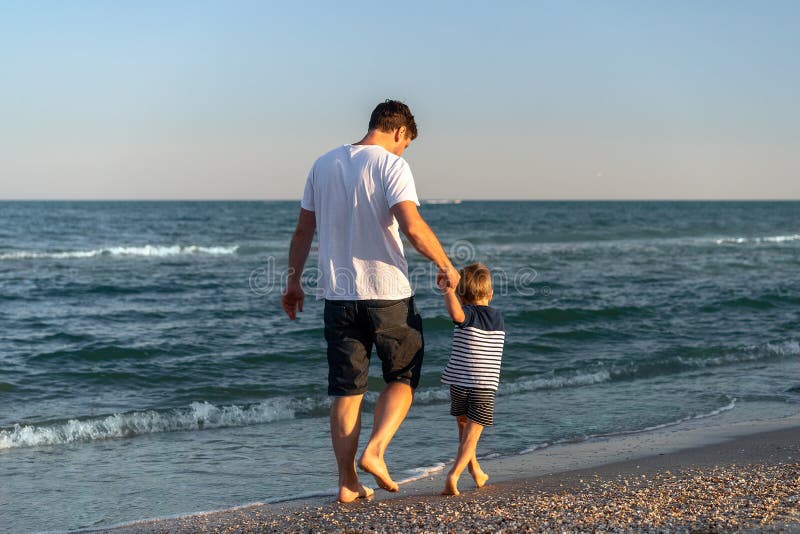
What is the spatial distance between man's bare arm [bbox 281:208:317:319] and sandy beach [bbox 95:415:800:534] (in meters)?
1.05

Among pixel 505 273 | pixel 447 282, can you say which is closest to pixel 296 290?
pixel 447 282

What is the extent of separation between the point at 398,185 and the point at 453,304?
624mm

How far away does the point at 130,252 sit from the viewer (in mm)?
28172

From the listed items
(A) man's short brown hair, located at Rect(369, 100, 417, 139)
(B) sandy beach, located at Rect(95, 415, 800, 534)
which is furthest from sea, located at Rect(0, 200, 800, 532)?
(A) man's short brown hair, located at Rect(369, 100, 417, 139)

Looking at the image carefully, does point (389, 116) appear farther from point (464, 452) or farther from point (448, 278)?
point (464, 452)

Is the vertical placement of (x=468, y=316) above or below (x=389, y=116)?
below

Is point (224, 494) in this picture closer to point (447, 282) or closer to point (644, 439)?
point (447, 282)

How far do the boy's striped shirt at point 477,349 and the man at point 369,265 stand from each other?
27 cm

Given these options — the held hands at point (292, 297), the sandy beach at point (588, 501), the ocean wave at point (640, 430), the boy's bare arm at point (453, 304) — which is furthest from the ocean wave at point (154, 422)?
the boy's bare arm at point (453, 304)

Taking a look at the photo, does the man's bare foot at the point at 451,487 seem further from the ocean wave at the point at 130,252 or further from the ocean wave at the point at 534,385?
the ocean wave at the point at 130,252

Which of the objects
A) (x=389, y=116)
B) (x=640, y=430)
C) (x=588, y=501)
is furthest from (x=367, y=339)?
(x=640, y=430)

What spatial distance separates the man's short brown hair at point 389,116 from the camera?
386 centimetres

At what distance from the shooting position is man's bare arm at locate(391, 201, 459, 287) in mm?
3582

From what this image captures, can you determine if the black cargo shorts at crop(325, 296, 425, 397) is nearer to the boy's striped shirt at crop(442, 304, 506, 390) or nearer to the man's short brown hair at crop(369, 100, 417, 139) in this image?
the boy's striped shirt at crop(442, 304, 506, 390)
